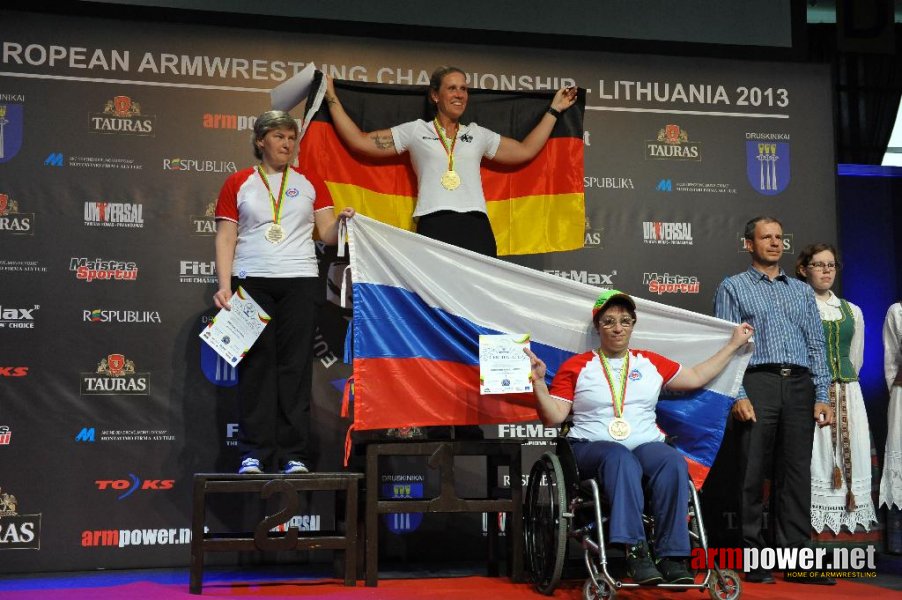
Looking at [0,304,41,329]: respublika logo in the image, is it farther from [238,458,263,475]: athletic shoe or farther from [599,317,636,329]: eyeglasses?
[599,317,636,329]: eyeglasses

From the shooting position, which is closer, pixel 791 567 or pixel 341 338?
pixel 791 567

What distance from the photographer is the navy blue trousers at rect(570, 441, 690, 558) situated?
3480 millimetres

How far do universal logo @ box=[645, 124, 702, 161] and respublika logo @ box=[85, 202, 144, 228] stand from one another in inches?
108

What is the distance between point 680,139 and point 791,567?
2.44 m

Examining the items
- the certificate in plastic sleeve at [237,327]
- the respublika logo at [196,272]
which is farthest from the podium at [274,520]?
the respublika logo at [196,272]

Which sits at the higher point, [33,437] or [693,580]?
[33,437]

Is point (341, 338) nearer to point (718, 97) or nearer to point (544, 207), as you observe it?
point (544, 207)

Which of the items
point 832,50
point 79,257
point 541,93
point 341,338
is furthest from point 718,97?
point 79,257

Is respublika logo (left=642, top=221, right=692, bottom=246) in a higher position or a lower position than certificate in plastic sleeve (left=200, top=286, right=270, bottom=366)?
higher

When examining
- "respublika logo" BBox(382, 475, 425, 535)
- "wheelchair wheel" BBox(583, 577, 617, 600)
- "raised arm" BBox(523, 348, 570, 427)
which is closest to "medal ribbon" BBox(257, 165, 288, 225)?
"raised arm" BBox(523, 348, 570, 427)

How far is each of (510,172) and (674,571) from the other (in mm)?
2256

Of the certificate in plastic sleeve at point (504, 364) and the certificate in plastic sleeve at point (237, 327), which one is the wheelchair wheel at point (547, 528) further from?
the certificate in plastic sleeve at point (237, 327)

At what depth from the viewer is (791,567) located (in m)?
4.22

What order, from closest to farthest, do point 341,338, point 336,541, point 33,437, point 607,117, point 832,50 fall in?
point 336,541
point 33,437
point 341,338
point 607,117
point 832,50
